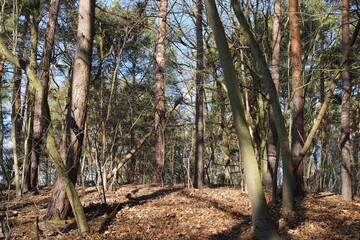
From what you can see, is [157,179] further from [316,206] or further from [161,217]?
[316,206]

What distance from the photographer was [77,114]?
5.96 meters

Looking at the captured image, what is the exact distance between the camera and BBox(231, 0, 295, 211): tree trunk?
18.0 feet

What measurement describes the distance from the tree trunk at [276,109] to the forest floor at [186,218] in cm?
42

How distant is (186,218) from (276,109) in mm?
2638

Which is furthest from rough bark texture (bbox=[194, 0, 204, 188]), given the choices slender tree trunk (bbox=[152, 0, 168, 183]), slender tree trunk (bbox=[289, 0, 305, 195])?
slender tree trunk (bbox=[289, 0, 305, 195])

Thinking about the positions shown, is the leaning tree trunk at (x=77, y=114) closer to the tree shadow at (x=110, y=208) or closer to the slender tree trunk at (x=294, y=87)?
the tree shadow at (x=110, y=208)

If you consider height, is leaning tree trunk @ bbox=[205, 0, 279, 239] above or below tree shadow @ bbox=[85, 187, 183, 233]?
above

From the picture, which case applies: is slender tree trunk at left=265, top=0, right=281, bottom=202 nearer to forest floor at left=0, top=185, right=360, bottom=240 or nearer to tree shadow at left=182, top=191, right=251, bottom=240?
forest floor at left=0, top=185, right=360, bottom=240

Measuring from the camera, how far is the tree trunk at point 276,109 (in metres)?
5.48

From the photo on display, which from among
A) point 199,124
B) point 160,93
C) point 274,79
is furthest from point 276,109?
point 160,93

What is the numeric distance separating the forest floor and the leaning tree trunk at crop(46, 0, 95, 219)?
1.23ft

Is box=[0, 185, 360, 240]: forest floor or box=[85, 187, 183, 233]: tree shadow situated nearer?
box=[0, 185, 360, 240]: forest floor

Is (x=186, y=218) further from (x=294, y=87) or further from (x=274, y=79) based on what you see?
(x=274, y=79)

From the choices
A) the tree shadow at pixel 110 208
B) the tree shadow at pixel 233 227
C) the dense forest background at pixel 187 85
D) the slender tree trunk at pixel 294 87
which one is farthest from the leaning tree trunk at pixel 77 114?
the slender tree trunk at pixel 294 87
